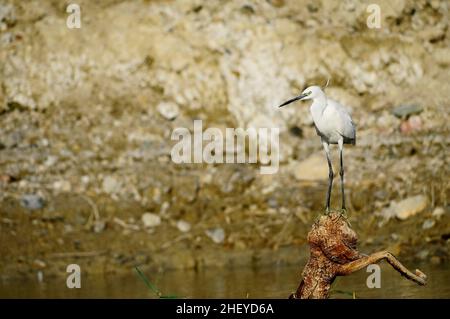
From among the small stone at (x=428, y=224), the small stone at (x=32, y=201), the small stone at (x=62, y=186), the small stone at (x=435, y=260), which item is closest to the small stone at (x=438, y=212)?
the small stone at (x=428, y=224)

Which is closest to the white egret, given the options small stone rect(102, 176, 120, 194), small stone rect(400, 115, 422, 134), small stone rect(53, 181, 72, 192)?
small stone rect(400, 115, 422, 134)

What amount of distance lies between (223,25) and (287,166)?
123 inches

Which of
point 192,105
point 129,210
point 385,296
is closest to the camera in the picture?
point 385,296

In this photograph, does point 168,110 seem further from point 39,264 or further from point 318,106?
point 318,106

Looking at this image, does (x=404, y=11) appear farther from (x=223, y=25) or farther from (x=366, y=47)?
(x=223, y=25)

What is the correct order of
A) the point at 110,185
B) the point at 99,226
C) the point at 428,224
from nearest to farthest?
the point at 428,224
the point at 99,226
the point at 110,185

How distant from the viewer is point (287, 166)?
1848cm

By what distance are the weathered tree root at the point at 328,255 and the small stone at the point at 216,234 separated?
6723 millimetres

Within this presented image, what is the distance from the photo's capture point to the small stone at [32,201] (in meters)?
18.1

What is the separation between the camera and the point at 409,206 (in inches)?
690

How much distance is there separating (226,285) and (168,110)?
4744 millimetres

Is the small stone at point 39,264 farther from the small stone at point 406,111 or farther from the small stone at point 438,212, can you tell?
the small stone at point 406,111

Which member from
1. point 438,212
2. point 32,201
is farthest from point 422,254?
point 32,201

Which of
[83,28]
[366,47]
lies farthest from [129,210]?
[366,47]
